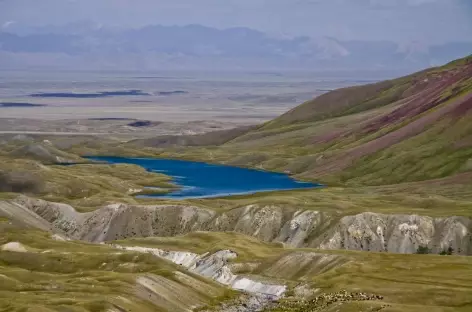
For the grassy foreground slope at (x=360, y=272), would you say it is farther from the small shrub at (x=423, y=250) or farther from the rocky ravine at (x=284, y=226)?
the small shrub at (x=423, y=250)

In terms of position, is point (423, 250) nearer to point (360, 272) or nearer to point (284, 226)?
point (284, 226)

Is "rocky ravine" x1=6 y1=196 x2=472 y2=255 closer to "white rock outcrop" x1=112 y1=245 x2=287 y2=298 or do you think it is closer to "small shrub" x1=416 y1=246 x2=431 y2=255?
"small shrub" x1=416 y1=246 x2=431 y2=255

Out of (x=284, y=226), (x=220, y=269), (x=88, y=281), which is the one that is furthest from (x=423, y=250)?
(x=88, y=281)

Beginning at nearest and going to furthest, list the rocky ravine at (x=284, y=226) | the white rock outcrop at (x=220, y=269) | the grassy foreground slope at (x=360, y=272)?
the grassy foreground slope at (x=360, y=272)
the white rock outcrop at (x=220, y=269)
the rocky ravine at (x=284, y=226)

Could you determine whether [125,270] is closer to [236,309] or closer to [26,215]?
[236,309]

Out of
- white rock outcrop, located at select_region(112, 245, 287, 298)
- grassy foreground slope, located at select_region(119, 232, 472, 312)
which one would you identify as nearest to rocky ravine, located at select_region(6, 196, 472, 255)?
grassy foreground slope, located at select_region(119, 232, 472, 312)

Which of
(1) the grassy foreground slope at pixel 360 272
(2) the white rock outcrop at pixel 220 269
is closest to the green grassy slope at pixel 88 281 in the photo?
(2) the white rock outcrop at pixel 220 269

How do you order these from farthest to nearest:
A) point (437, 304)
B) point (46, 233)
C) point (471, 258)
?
1. point (46, 233)
2. point (471, 258)
3. point (437, 304)

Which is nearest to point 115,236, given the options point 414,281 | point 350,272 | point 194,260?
point 194,260
